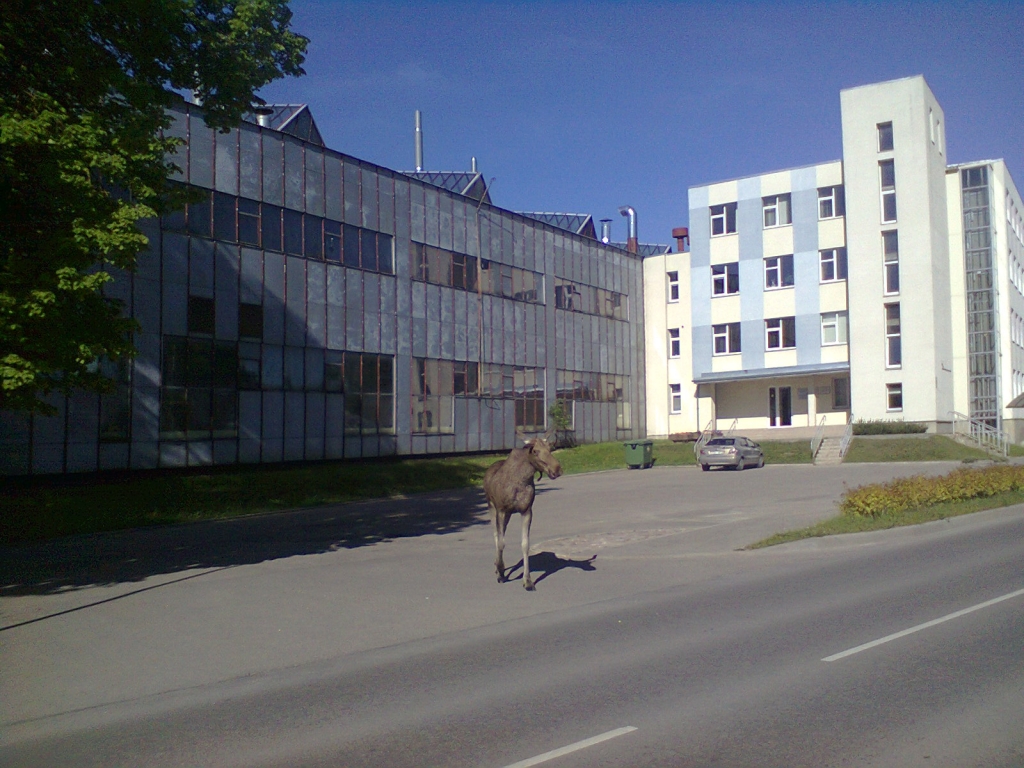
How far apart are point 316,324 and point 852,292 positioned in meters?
28.4

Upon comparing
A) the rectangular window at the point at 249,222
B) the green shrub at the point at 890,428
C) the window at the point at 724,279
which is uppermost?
the window at the point at 724,279

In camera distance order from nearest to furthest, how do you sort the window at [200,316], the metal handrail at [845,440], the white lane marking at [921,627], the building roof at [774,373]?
the white lane marking at [921,627] < the window at [200,316] < the metal handrail at [845,440] < the building roof at [774,373]

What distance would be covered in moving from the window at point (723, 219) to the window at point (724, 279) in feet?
6.65

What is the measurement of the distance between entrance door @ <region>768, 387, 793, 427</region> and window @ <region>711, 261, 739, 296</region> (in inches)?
253

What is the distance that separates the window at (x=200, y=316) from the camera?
27.9 meters

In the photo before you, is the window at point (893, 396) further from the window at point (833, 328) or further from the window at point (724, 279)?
the window at point (724, 279)

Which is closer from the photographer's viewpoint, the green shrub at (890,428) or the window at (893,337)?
the green shrub at (890,428)

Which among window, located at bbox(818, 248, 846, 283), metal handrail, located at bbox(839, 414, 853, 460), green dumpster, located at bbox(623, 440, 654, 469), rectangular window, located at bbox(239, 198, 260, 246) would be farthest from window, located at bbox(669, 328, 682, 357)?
rectangular window, located at bbox(239, 198, 260, 246)

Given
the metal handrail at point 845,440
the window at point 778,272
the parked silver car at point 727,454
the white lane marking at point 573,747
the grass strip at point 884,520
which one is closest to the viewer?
the white lane marking at point 573,747

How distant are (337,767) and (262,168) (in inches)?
1122

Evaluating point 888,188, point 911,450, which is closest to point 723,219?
point 888,188

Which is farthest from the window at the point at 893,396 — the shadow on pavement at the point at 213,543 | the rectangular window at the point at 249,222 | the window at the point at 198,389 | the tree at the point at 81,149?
the tree at the point at 81,149

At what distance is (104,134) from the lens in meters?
11.4

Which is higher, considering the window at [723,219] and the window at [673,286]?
the window at [723,219]
